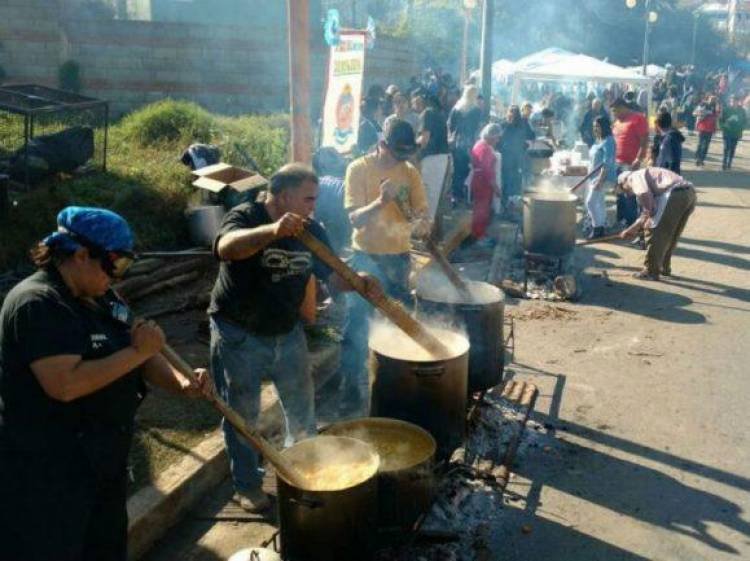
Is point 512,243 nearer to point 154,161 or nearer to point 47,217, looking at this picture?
point 154,161

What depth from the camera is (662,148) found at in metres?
11.6

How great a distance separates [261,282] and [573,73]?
692 inches

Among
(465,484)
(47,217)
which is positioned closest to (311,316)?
(465,484)

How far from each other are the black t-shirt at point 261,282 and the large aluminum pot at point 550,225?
576cm

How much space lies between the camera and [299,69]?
5.34 m

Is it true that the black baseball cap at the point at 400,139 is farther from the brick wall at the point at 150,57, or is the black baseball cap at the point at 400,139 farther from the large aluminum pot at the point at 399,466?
the brick wall at the point at 150,57

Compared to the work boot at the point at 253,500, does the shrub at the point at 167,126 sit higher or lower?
higher

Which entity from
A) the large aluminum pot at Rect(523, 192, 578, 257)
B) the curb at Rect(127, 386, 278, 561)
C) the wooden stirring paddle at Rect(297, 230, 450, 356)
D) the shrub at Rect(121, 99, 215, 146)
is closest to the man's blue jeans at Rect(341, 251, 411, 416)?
the wooden stirring paddle at Rect(297, 230, 450, 356)

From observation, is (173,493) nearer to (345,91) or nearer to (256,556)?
(256,556)

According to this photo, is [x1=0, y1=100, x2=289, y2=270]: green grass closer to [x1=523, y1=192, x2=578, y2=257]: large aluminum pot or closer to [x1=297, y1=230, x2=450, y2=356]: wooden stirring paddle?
[x1=523, y1=192, x2=578, y2=257]: large aluminum pot

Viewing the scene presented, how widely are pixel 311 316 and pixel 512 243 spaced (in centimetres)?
699

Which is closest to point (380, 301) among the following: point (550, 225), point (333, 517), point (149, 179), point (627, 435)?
point (333, 517)

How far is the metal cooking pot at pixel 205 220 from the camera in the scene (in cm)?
845

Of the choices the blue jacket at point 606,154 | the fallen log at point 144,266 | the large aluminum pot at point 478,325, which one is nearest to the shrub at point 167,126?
the fallen log at point 144,266
